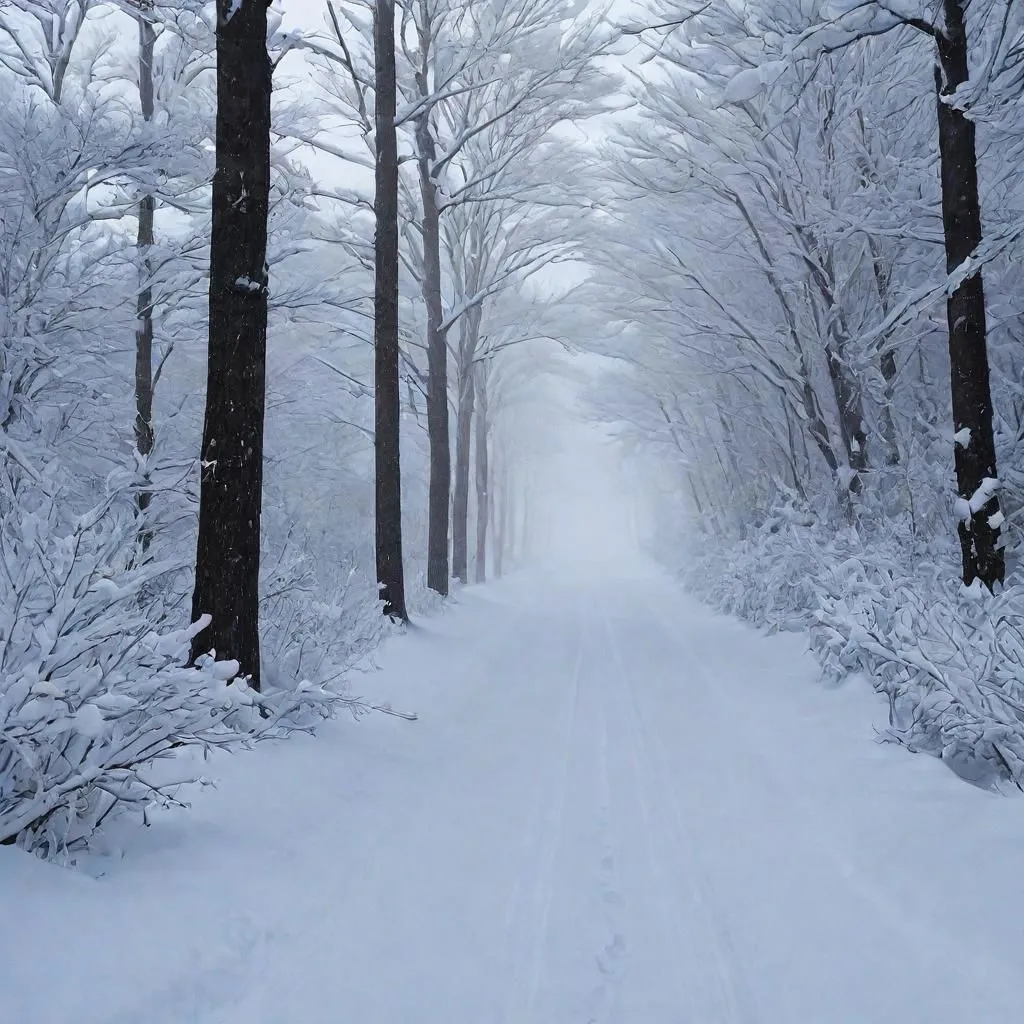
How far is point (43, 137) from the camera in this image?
28.7 ft

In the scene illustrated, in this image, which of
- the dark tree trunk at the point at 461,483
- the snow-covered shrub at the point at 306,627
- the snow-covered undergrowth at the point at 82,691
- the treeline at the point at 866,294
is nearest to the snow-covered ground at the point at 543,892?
the snow-covered undergrowth at the point at 82,691

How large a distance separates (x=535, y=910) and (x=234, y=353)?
3.97 metres

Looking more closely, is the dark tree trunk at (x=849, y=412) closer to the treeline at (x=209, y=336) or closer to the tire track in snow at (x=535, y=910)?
the treeline at (x=209, y=336)

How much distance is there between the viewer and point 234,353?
→ 5547mm

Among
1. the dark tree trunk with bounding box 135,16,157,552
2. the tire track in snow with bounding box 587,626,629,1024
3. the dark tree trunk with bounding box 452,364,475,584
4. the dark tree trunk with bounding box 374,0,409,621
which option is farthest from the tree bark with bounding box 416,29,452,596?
the tire track in snow with bounding box 587,626,629,1024

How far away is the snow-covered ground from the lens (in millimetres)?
2807

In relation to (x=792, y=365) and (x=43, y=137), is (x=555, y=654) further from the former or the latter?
(x=43, y=137)

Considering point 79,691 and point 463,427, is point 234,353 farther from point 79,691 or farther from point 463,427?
point 463,427

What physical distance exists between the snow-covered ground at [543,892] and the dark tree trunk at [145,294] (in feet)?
25.0

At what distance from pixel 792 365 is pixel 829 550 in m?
3.14

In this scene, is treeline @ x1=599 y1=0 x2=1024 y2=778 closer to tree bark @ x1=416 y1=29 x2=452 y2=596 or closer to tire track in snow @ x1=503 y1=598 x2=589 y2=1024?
tire track in snow @ x1=503 y1=598 x2=589 y2=1024

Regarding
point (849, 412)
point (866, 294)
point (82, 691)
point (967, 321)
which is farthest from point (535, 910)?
point (866, 294)

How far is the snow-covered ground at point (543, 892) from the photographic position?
9.21 feet

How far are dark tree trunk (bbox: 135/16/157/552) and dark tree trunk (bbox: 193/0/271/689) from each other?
5814 mm
